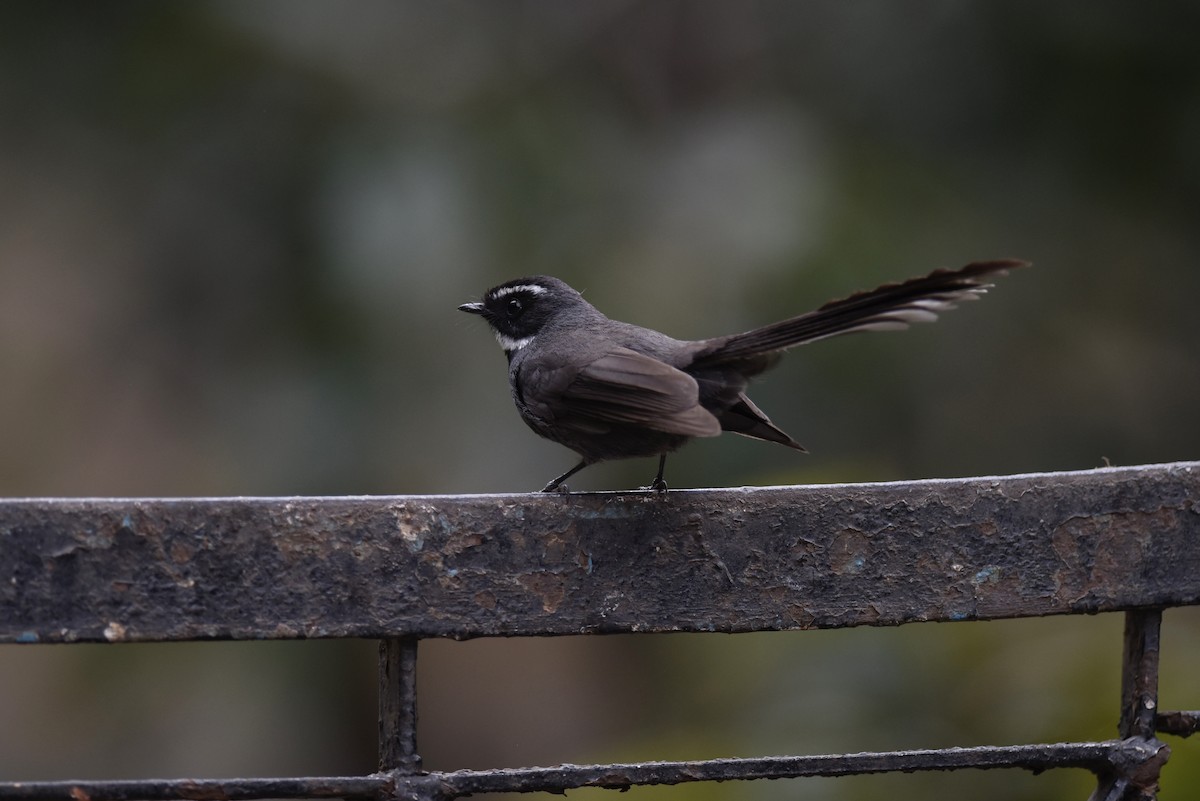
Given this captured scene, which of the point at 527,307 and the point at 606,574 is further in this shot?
the point at 527,307

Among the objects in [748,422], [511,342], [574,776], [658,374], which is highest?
[511,342]

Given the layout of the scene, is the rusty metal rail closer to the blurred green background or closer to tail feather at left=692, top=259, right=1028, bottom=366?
tail feather at left=692, top=259, right=1028, bottom=366

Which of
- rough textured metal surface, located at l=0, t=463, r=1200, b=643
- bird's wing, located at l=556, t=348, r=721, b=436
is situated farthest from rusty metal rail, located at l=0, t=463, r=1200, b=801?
bird's wing, located at l=556, t=348, r=721, b=436

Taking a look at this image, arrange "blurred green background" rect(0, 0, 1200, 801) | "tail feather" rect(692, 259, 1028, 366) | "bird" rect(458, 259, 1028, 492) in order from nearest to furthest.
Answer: "tail feather" rect(692, 259, 1028, 366)
"bird" rect(458, 259, 1028, 492)
"blurred green background" rect(0, 0, 1200, 801)

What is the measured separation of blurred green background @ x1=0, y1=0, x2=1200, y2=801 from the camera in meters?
5.98

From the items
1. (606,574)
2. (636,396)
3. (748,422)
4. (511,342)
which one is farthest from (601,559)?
(511,342)

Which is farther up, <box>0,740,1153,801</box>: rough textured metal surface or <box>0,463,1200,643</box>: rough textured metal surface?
<box>0,463,1200,643</box>: rough textured metal surface

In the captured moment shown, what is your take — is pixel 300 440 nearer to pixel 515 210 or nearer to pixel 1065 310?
pixel 515 210

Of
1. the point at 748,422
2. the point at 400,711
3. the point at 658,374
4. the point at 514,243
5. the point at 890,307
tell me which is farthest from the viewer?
the point at 514,243

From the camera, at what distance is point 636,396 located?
3.47 metres

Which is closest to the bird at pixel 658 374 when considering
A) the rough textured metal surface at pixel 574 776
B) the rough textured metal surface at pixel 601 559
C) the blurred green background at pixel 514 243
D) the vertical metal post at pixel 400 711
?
the rough textured metal surface at pixel 601 559

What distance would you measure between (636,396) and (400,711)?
4.90 ft

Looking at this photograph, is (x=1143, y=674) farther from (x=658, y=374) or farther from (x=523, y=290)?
(x=523, y=290)

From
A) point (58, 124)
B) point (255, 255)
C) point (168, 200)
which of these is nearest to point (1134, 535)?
point (255, 255)
